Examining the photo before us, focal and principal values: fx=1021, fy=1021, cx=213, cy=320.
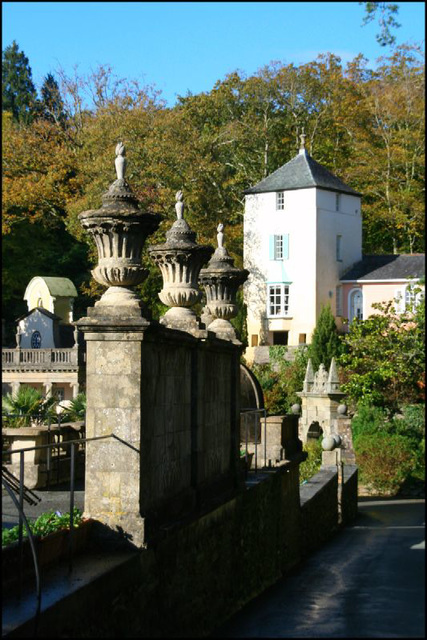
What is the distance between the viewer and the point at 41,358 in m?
43.5

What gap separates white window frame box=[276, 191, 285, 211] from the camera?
157ft

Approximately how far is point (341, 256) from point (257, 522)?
35.6 metres

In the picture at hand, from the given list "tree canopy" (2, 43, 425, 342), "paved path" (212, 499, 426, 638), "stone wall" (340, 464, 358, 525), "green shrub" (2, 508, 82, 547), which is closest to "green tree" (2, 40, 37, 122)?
"tree canopy" (2, 43, 425, 342)

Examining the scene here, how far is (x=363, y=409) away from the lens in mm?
34500

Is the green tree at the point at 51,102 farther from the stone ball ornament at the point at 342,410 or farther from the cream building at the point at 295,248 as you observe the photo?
the stone ball ornament at the point at 342,410

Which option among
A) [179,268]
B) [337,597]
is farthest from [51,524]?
[337,597]

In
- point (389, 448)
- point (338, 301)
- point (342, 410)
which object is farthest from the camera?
point (338, 301)

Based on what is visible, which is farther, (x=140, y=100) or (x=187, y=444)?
(x=140, y=100)

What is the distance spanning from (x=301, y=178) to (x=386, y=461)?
66.5ft

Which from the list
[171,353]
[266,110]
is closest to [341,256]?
[266,110]

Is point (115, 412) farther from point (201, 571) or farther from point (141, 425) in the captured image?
point (201, 571)

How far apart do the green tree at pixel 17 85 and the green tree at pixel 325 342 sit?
1602 centimetres

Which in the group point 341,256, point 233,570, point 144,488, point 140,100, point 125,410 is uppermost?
point 140,100

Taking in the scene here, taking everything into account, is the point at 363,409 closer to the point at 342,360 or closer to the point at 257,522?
the point at 342,360
